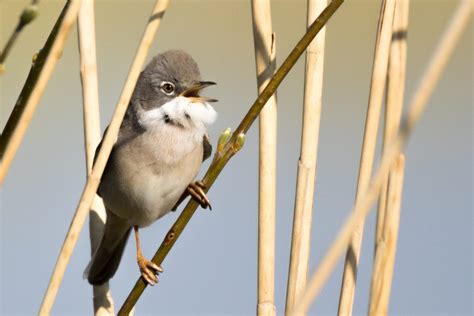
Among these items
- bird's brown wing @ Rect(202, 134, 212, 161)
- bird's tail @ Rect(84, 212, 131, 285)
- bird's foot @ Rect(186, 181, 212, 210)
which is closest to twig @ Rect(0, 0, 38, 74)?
bird's foot @ Rect(186, 181, 212, 210)

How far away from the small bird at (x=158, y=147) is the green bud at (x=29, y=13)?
1.95 metres

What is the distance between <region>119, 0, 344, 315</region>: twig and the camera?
2350 mm

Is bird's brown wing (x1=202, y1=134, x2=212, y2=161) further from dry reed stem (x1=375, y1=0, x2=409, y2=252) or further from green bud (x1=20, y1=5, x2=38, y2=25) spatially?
green bud (x1=20, y1=5, x2=38, y2=25)

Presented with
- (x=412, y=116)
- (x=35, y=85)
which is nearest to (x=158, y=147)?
(x=35, y=85)

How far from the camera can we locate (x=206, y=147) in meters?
4.01

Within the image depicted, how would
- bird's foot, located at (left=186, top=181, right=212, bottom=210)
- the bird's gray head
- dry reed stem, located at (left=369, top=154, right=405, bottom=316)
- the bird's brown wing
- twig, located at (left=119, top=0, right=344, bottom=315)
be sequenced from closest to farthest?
twig, located at (left=119, top=0, right=344, bottom=315)
dry reed stem, located at (left=369, top=154, right=405, bottom=316)
bird's foot, located at (left=186, top=181, right=212, bottom=210)
the bird's gray head
the bird's brown wing

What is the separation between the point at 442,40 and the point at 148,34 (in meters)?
1.03

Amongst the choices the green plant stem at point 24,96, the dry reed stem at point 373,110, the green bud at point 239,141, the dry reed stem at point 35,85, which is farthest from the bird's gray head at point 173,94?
the green plant stem at point 24,96

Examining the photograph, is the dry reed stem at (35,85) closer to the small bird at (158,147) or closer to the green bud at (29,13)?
the green bud at (29,13)

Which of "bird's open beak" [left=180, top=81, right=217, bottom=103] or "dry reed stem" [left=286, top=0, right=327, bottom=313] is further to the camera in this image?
"bird's open beak" [left=180, top=81, right=217, bottom=103]

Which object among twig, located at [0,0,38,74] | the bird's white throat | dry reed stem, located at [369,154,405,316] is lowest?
dry reed stem, located at [369,154,405,316]

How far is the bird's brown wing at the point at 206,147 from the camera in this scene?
3.92 meters

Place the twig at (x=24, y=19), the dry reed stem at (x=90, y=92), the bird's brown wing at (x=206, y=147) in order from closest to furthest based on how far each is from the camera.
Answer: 1. the twig at (x=24, y=19)
2. the dry reed stem at (x=90, y=92)
3. the bird's brown wing at (x=206, y=147)

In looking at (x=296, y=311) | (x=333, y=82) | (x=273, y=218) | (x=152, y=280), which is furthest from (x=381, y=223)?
(x=333, y=82)
